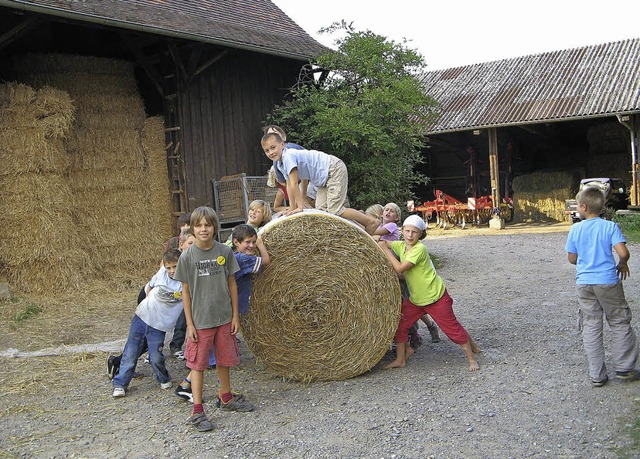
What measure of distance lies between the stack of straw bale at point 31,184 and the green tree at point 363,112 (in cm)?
361

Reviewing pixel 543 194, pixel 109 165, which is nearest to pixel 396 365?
pixel 109 165

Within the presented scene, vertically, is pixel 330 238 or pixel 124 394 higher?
pixel 330 238

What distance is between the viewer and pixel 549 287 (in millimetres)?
7887

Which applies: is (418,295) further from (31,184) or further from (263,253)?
(31,184)

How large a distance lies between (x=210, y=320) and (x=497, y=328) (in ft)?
10.1

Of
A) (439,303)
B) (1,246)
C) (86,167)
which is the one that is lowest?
(439,303)

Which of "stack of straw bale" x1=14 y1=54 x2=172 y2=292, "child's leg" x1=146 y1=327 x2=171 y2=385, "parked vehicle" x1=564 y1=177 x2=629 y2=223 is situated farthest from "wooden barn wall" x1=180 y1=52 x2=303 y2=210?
"parked vehicle" x1=564 y1=177 x2=629 y2=223

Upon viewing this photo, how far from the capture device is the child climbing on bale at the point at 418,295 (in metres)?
4.66

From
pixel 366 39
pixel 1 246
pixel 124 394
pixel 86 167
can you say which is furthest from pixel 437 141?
pixel 124 394

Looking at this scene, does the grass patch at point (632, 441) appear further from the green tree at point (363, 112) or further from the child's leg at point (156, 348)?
the green tree at point (363, 112)

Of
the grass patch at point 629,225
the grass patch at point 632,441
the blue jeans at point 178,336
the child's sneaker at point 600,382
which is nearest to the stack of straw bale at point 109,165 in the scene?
the blue jeans at point 178,336

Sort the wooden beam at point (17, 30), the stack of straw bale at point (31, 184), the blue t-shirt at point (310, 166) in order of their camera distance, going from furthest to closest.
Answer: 1. the stack of straw bale at point (31, 184)
2. the wooden beam at point (17, 30)
3. the blue t-shirt at point (310, 166)

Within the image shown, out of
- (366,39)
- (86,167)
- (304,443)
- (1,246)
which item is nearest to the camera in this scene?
(304,443)

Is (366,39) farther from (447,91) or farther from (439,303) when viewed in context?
(447,91)
